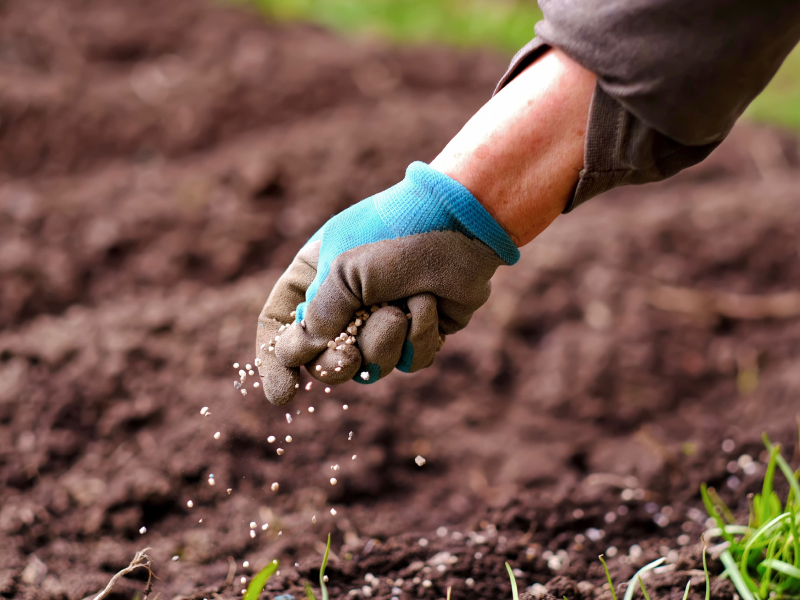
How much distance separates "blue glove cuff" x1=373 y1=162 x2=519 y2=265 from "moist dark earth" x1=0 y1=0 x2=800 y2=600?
2.13 feet

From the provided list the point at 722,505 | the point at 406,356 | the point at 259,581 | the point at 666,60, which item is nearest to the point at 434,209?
the point at 406,356

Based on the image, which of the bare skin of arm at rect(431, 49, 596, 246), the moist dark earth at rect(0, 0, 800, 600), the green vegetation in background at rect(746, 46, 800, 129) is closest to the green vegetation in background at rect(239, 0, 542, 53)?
the moist dark earth at rect(0, 0, 800, 600)

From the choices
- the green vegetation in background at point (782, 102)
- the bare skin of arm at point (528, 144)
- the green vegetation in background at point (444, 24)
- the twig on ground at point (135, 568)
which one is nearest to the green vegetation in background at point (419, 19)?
the green vegetation in background at point (444, 24)

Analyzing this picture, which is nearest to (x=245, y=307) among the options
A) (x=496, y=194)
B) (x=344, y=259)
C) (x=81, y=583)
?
(x=81, y=583)

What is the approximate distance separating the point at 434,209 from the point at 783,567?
3.19 ft

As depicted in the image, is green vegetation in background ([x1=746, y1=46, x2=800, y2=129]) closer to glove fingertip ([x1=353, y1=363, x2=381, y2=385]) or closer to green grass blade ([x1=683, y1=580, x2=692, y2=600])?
green grass blade ([x1=683, y1=580, x2=692, y2=600])

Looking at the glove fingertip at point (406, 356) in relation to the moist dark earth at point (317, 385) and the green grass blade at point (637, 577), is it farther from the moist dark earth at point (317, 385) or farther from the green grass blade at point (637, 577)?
the green grass blade at point (637, 577)

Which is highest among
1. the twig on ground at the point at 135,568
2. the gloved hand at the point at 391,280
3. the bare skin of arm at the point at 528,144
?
the bare skin of arm at the point at 528,144

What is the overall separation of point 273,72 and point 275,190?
3.56 ft

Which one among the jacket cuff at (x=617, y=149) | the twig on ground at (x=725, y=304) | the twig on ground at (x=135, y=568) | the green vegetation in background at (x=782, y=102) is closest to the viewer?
the jacket cuff at (x=617, y=149)

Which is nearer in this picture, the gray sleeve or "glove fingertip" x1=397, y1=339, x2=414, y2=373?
the gray sleeve

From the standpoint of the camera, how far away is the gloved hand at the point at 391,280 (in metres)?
1.17

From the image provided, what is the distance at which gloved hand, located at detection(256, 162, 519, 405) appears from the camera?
117 cm

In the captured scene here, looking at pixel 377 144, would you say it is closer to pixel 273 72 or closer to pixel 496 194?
pixel 273 72
